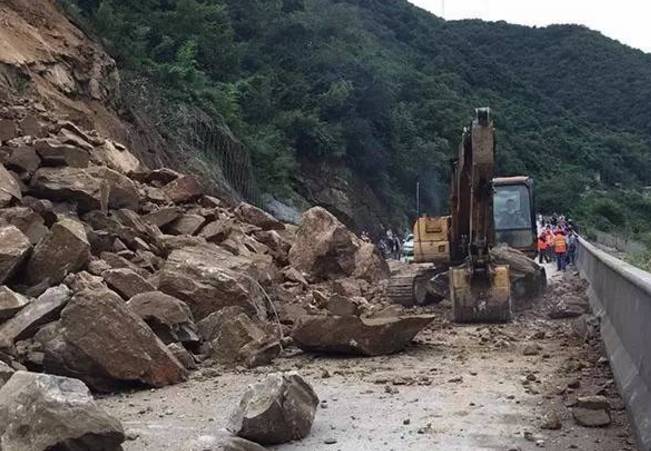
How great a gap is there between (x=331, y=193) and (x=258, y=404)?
1297 inches

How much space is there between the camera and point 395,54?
79.4 metres

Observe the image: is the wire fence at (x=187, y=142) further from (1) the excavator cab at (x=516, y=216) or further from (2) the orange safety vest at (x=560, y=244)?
(2) the orange safety vest at (x=560, y=244)

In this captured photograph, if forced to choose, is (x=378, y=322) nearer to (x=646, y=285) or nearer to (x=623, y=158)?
(x=646, y=285)

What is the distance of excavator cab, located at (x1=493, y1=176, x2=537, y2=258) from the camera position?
17.1m

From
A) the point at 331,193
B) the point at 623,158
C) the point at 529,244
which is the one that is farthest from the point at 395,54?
the point at 529,244

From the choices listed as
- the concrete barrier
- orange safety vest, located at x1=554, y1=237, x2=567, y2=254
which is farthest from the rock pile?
orange safety vest, located at x1=554, y1=237, x2=567, y2=254

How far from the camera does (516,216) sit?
17.3 metres

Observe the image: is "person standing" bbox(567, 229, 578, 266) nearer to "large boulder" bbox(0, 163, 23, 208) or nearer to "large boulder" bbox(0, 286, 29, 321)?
"large boulder" bbox(0, 163, 23, 208)

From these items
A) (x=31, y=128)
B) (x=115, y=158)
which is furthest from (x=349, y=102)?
(x=31, y=128)

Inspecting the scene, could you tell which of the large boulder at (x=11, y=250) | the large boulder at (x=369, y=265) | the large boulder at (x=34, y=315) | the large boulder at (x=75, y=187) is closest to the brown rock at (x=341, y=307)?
the large boulder at (x=75, y=187)

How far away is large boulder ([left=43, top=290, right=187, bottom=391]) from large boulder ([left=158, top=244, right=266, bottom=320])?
7.07 ft

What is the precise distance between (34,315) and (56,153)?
158 inches

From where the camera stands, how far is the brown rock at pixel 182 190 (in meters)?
13.4

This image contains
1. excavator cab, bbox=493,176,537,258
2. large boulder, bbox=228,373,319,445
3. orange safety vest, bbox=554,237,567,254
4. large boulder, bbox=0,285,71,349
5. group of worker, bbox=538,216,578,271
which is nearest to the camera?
large boulder, bbox=228,373,319,445
